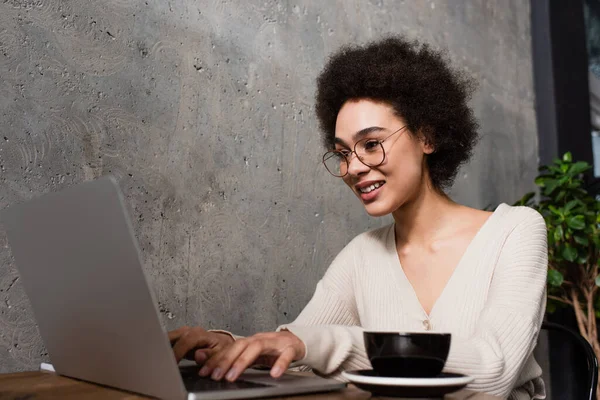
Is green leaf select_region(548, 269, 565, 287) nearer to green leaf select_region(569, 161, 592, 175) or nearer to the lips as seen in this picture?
green leaf select_region(569, 161, 592, 175)

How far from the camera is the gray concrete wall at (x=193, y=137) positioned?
4.40ft

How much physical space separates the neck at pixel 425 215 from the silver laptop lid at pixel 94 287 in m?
0.92

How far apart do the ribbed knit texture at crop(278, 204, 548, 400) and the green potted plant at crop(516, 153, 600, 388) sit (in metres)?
0.98

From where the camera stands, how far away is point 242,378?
902 millimetres

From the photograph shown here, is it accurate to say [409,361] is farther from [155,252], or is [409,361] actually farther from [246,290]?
[246,290]

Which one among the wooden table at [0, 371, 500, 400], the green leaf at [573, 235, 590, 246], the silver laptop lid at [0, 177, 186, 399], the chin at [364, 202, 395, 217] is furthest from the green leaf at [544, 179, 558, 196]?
the silver laptop lid at [0, 177, 186, 399]

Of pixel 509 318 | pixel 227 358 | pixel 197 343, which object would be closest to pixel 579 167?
pixel 509 318

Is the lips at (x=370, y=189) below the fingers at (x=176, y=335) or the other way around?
the other way around

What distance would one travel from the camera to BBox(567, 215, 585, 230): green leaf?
2279 millimetres

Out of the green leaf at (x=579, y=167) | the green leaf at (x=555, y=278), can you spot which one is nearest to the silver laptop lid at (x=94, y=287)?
the green leaf at (x=555, y=278)

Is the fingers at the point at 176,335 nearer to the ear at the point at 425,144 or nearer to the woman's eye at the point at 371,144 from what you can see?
the woman's eye at the point at 371,144

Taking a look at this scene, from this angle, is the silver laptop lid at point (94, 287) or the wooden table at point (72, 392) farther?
→ the wooden table at point (72, 392)

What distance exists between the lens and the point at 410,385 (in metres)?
0.71

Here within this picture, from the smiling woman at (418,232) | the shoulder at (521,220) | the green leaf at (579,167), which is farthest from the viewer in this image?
the green leaf at (579,167)
